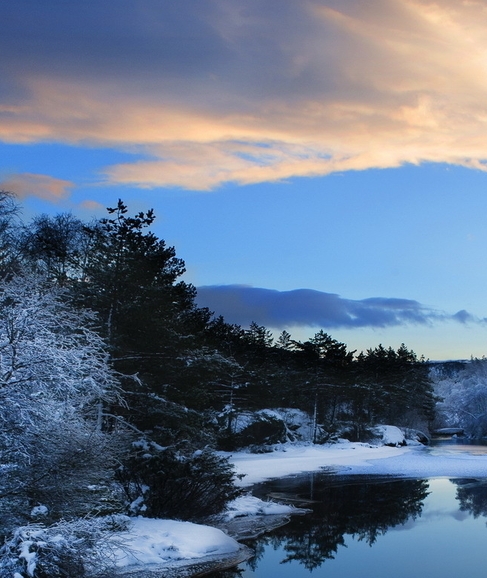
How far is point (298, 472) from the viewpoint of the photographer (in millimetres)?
35375

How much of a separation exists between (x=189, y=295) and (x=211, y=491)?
1230cm

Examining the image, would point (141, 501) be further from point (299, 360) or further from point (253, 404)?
point (299, 360)

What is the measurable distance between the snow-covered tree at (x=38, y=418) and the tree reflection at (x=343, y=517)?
6333 mm

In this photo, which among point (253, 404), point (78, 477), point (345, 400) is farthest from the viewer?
point (345, 400)

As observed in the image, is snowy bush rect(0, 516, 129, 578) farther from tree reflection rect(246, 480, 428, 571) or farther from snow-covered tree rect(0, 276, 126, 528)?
tree reflection rect(246, 480, 428, 571)

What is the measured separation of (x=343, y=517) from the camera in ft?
72.6

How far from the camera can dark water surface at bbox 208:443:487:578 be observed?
1578cm

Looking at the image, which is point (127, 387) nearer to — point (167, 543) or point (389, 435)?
point (167, 543)


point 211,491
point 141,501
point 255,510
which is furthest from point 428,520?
point 141,501

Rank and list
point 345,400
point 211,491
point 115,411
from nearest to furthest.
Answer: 1. point 211,491
2. point 115,411
3. point 345,400

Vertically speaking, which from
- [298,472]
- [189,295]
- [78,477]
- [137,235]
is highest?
[137,235]

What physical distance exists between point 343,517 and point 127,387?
→ 886 centimetres

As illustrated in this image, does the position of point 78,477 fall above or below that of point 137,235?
below

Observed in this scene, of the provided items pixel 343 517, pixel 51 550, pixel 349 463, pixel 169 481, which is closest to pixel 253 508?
pixel 343 517
